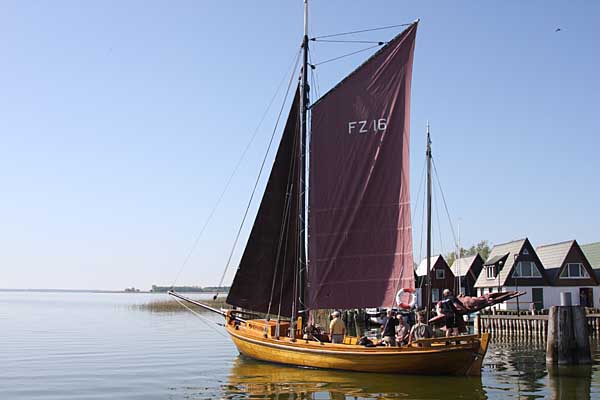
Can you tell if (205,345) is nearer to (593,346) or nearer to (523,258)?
(593,346)

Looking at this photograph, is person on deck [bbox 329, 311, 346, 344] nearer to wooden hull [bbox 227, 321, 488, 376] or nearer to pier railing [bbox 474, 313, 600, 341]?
wooden hull [bbox 227, 321, 488, 376]

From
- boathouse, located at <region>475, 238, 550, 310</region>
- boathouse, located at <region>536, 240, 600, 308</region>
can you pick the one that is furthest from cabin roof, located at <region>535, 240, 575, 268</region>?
boathouse, located at <region>475, 238, 550, 310</region>

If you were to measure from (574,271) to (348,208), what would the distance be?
42257 mm

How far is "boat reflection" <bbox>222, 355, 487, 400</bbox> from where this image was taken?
21.4 m

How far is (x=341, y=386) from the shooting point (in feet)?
74.8

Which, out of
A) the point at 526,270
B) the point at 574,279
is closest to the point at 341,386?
the point at 526,270

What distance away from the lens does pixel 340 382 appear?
2345 centimetres

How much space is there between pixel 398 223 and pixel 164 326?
3474 cm

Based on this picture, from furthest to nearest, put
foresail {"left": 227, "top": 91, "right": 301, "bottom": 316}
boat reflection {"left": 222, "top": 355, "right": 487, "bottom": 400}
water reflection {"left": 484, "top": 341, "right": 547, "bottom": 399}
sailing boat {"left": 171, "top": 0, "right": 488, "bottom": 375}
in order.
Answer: foresail {"left": 227, "top": 91, "right": 301, "bottom": 316} < sailing boat {"left": 171, "top": 0, "right": 488, "bottom": 375} < water reflection {"left": 484, "top": 341, "right": 547, "bottom": 399} < boat reflection {"left": 222, "top": 355, "right": 487, "bottom": 400}

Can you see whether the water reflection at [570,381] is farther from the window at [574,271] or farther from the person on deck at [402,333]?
the window at [574,271]

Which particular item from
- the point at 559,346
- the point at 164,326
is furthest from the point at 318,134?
the point at 164,326

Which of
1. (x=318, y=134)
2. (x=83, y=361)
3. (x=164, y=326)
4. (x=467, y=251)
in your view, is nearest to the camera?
(x=318, y=134)

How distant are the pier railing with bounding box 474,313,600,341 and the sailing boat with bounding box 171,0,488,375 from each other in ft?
71.2

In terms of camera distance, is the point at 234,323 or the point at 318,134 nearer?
the point at 318,134
